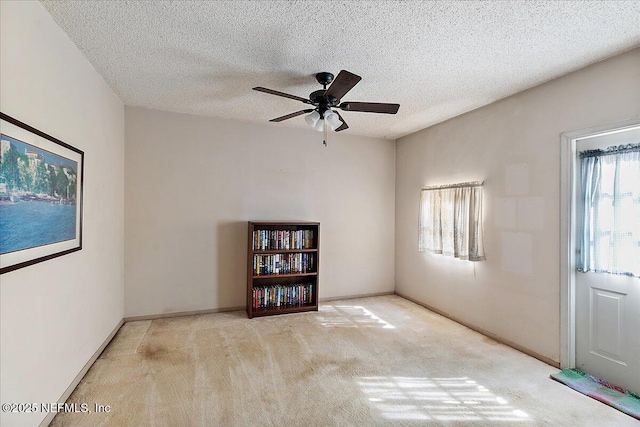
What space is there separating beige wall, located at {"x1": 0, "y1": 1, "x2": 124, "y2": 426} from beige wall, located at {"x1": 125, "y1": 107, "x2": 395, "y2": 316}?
1.58 feet

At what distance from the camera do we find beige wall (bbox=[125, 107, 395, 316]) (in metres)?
3.70

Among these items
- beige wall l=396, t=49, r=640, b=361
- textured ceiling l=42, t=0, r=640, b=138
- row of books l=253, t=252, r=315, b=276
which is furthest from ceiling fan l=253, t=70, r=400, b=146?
row of books l=253, t=252, r=315, b=276

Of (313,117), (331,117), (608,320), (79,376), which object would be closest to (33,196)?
(79,376)

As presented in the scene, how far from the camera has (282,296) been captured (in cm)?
406

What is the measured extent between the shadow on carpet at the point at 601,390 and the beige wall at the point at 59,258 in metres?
3.72

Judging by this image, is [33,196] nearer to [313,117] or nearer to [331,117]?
[313,117]

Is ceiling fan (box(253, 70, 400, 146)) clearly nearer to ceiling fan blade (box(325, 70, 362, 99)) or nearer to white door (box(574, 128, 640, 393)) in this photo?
ceiling fan blade (box(325, 70, 362, 99))

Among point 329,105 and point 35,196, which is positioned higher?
point 329,105

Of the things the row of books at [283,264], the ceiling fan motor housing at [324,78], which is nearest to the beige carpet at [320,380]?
the row of books at [283,264]

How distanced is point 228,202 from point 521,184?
345 cm

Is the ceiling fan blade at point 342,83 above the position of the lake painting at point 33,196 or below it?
above

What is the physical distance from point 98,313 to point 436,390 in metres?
3.04

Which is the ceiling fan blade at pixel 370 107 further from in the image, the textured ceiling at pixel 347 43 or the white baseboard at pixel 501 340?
the white baseboard at pixel 501 340

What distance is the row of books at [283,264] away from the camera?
12.9ft
